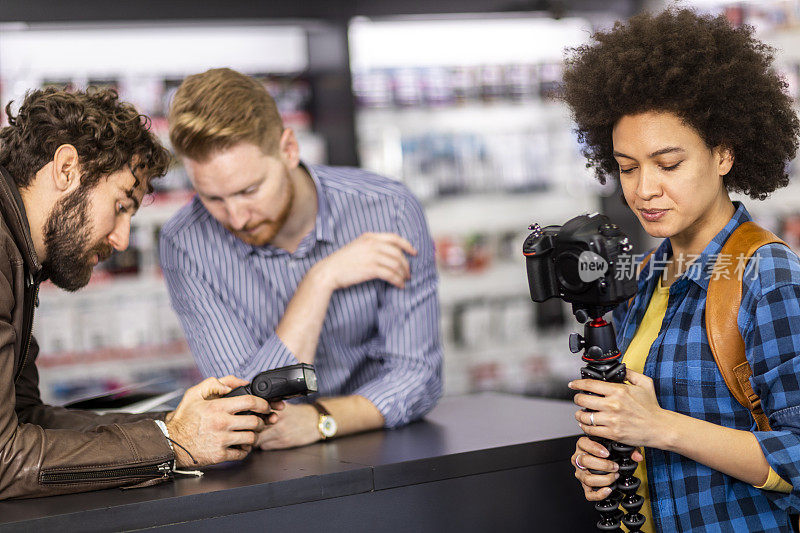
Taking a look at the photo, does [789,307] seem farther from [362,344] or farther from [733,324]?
[362,344]

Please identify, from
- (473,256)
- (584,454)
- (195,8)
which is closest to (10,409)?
(584,454)

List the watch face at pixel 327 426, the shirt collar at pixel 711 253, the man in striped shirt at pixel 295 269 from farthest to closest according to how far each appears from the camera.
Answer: the man in striped shirt at pixel 295 269, the watch face at pixel 327 426, the shirt collar at pixel 711 253

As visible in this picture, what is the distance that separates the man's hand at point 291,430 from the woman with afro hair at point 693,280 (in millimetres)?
661

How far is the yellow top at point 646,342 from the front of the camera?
5.26ft

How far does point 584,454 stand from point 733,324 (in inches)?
13.2

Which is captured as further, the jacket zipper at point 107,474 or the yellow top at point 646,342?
the yellow top at point 646,342

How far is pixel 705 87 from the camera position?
5.09 ft

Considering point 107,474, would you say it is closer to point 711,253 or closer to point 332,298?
point 332,298

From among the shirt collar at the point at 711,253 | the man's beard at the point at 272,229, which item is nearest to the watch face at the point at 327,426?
the man's beard at the point at 272,229

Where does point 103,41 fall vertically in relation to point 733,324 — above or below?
above

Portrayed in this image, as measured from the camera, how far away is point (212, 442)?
1608mm

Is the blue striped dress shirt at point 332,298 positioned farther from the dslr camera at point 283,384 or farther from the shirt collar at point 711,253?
the shirt collar at point 711,253

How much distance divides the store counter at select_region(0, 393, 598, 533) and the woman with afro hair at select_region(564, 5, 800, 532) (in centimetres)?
25

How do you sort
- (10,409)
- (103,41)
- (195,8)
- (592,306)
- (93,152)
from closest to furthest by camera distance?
(592,306)
(10,409)
(93,152)
(195,8)
(103,41)
